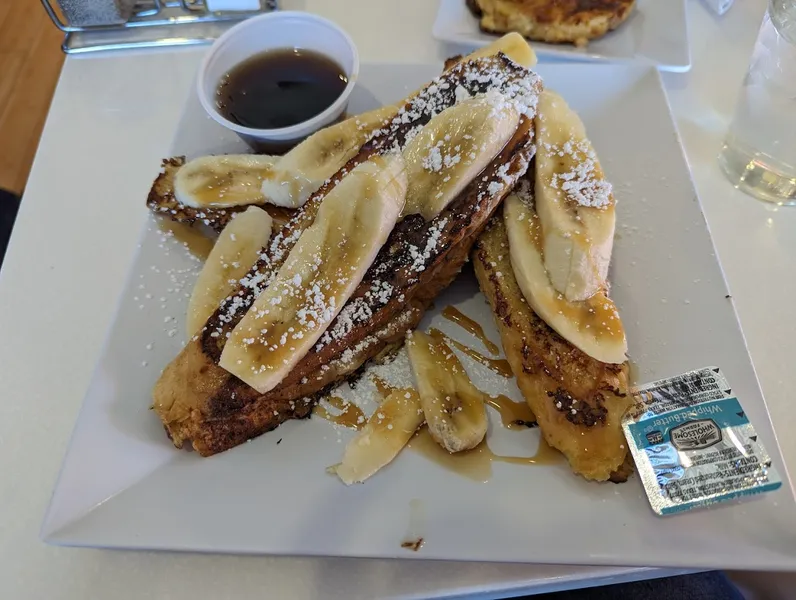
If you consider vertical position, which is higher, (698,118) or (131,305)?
(698,118)

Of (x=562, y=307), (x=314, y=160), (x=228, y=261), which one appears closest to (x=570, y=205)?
(x=562, y=307)

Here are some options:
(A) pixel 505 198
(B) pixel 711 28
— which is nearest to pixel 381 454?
(A) pixel 505 198

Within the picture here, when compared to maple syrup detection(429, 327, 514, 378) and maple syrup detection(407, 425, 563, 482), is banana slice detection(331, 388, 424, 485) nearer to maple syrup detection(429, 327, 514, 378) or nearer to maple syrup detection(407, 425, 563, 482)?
maple syrup detection(407, 425, 563, 482)

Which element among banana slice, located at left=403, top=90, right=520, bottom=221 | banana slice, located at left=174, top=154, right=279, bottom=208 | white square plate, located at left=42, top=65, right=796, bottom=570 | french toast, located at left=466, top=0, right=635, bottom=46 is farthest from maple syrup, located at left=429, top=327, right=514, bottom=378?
french toast, located at left=466, top=0, right=635, bottom=46

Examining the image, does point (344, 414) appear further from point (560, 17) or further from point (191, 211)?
point (560, 17)

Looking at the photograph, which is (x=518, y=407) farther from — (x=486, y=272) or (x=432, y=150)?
(x=432, y=150)

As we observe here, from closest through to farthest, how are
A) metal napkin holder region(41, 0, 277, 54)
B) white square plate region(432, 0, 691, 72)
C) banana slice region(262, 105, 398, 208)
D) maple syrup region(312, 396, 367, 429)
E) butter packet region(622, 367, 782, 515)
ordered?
butter packet region(622, 367, 782, 515)
maple syrup region(312, 396, 367, 429)
banana slice region(262, 105, 398, 208)
white square plate region(432, 0, 691, 72)
metal napkin holder region(41, 0, 277, 54)
